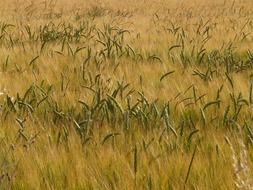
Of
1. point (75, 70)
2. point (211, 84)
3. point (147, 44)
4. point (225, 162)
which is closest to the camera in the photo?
point (225, 162)

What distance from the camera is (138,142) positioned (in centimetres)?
199

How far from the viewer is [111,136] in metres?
2.03

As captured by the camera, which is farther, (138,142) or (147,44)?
(147,44)

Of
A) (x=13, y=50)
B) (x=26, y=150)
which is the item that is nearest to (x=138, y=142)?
(x=26, y=150)

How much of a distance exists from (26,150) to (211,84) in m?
1.33

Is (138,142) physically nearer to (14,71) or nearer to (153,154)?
(153,154)

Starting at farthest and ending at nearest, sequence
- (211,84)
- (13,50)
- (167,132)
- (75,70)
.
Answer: (13,50), (75,70), (211,84), (167,132)

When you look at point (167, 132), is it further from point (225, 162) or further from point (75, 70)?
point (75, 70)

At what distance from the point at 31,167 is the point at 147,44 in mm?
3412

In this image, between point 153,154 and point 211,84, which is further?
point 211,84

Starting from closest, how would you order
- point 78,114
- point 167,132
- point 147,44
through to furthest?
point 167,132
point 78,114
point 147,44

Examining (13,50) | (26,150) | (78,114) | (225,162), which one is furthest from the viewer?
(13,50)

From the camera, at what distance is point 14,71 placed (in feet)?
12.1

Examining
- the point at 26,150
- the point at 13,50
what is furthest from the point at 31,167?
the point at 13,50
